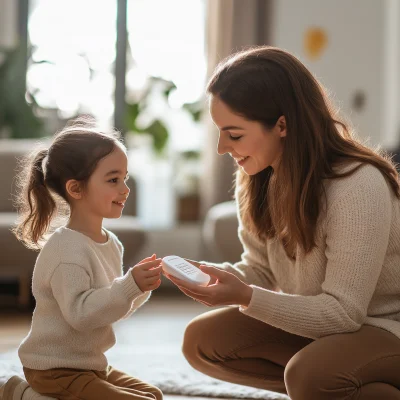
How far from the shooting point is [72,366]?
1712mm

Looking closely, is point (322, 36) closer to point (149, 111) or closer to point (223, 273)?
point (149, 111)

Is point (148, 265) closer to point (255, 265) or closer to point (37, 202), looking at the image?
point (37, 202)

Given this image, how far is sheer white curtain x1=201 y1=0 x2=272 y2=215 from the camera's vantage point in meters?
4.84

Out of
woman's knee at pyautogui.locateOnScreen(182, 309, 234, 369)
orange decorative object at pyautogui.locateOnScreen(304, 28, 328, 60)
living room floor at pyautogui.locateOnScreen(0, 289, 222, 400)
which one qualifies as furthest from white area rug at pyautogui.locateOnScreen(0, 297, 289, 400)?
orange decorative object at pyautogui.locateOnScreen(304, 28, 328, 60)

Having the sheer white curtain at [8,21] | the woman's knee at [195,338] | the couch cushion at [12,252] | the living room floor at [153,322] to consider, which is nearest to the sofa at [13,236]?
the couch cushion at [12,252]

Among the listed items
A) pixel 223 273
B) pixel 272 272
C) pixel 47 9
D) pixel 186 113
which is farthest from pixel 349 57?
pixel 223 273

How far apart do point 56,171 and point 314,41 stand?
3.63 metres

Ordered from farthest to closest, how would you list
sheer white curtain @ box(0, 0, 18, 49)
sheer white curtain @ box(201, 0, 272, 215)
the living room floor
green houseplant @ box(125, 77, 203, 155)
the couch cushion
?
sheer white curtain @ box(0, 0, 18, 49)
green houseplant @ box(125, 77, 203, 155)
sheer white curtain @ box(201, 0, 272, 215)
the couch cushion
the living room floor

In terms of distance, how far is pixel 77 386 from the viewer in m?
1.69

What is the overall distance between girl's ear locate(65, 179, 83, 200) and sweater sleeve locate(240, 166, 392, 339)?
44cm

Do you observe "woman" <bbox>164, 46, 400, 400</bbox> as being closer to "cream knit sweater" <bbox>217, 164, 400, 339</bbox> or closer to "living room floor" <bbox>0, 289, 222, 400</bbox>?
"cream knit sweater" <bbox>217, 164, 400, 339</bbox>

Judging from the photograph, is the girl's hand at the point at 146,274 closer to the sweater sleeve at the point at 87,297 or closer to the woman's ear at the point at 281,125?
the sweater sleeve at the point at 87,297

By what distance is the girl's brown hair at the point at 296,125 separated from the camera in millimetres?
1732

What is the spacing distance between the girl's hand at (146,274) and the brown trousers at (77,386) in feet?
0.74
